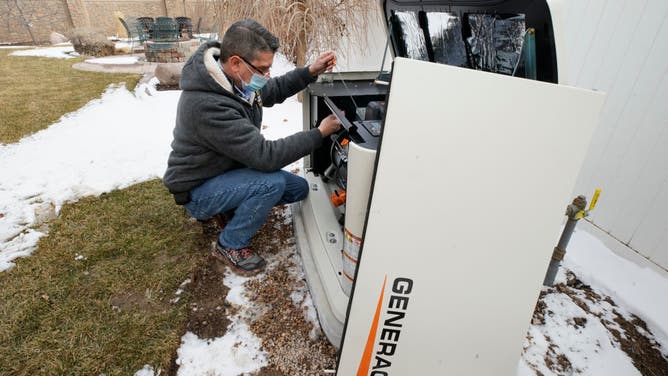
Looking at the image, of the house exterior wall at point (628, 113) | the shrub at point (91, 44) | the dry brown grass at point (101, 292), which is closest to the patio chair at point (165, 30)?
the shrub at point (91, 44)

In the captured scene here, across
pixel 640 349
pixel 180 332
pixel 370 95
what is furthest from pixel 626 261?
pixel 180 332

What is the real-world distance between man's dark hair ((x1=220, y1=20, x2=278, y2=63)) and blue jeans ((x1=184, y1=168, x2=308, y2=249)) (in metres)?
0.56

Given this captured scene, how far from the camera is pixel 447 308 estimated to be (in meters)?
1.00

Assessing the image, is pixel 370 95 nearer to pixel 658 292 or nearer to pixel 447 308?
pixel 447 308

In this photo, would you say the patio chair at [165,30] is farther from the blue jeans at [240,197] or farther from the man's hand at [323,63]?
the blue jeans at [240,197]

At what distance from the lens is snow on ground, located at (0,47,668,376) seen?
1339mm

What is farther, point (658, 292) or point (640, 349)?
point (658, 292)

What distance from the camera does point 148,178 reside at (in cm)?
257

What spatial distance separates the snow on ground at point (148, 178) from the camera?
1.34 metres

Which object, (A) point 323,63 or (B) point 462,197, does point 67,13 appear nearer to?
(A) point 323,63

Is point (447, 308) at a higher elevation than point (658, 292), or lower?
higher

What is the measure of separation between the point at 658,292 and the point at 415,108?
Result: 1663mm

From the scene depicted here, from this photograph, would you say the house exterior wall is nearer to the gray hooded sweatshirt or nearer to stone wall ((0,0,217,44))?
the gray hooded sweatshirt

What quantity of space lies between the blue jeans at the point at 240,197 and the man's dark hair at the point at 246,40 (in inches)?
22.0
